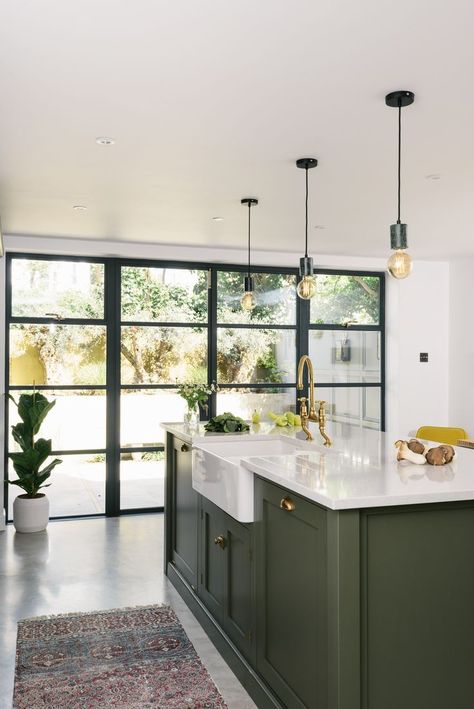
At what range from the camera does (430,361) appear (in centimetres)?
705

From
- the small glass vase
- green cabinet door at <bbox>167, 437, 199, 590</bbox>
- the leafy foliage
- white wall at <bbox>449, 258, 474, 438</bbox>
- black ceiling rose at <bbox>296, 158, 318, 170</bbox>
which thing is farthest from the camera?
white wall at <bbox>449, 258, 474, 438</bbox>

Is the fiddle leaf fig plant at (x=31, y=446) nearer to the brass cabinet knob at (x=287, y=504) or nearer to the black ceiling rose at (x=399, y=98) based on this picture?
the brass cabinet knob at (x=287, y=504)

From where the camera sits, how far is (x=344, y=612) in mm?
1989

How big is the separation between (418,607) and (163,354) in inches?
178

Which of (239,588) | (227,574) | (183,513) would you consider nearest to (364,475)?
(239,588)

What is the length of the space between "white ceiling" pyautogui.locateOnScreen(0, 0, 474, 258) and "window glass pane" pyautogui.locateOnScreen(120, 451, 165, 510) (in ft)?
7.80

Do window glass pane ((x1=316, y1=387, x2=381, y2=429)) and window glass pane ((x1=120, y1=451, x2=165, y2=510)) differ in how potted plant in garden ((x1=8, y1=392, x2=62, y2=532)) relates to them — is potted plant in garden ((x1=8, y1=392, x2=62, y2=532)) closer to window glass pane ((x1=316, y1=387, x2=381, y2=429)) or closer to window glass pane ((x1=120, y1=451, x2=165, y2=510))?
window glass pane ((x1=120, y1=451, x2=165, y2=510))

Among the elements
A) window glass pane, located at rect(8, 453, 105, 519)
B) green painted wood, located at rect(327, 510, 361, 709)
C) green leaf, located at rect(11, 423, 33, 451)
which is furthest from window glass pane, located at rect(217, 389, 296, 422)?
green painted wood, located at rect(327, 510, 361, 709)

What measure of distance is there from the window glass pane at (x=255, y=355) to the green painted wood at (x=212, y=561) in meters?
3.11

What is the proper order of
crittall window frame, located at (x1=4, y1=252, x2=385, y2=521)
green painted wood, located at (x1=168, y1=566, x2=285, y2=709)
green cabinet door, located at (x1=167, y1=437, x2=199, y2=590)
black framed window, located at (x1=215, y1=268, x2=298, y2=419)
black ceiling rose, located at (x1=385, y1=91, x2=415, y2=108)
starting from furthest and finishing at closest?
black framed window, located at (x1=215, y1=268, x2=298, y2=419) < crittall window frame, located at (x1=4, y1=252, x2=385, y2=521) < green cabinet door, located at (x1=167, y1=437, x2=199, y2=590) < black ceiling rose, located at (x1=385, y1=91, x2=415, y2=108) < green painted wood, located at (x1=168, y1=566, x2=285, y2=709)

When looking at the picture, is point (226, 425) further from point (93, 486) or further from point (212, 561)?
point (93, 486)

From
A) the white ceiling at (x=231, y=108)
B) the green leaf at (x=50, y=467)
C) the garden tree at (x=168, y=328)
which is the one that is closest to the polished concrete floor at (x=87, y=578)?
the green leaf at (x=50, y=467)

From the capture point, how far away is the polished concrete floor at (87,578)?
313 centimetres

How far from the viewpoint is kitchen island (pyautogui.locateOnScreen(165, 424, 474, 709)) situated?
79.4 inches
